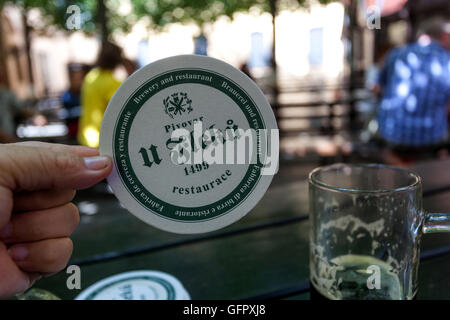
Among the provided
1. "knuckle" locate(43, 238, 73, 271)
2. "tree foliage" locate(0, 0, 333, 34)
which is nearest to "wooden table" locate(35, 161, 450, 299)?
"knuckle" locate(43, 238, 73, 271)

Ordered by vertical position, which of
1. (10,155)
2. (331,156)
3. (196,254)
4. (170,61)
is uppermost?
(170,61)

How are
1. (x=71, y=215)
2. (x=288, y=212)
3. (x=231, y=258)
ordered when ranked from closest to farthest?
(x=71, y=215), (x=231, y=258), (x=288, y=212)

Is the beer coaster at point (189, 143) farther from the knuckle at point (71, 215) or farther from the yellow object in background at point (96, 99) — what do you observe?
the yellow object in background at point (96, 99)

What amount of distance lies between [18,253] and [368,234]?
0.63m

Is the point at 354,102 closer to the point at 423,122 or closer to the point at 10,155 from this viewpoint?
the point at 423,122

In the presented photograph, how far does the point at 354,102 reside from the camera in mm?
7254

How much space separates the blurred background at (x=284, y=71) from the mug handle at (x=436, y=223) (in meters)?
0.58

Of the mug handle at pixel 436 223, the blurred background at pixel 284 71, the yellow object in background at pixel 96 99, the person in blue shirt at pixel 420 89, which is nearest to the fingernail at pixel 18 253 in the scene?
the blurred background at pixel 284 71

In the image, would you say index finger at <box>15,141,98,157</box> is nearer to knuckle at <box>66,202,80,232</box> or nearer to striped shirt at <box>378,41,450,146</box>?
knuckle at <box>66,202,80,232</box>

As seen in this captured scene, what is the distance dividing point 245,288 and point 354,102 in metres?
7.07

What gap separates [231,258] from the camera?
3.05 feet

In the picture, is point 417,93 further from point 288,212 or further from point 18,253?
point 18,253

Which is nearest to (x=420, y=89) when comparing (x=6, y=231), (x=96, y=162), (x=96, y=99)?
(x=96, y=99)
